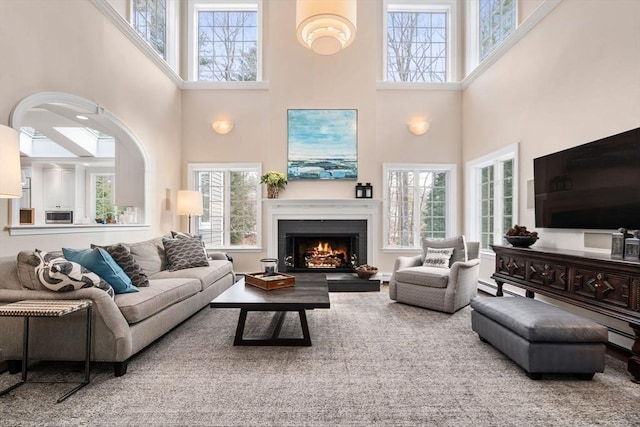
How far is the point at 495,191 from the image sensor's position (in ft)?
17.3

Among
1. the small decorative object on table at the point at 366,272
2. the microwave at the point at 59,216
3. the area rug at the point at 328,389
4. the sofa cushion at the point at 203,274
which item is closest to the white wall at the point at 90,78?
the sofa cushion at the point at 203,274

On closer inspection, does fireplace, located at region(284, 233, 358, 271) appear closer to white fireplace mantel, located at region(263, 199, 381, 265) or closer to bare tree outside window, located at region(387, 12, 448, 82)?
white fireplace mantel, located at region(263, 199, 381, 265)

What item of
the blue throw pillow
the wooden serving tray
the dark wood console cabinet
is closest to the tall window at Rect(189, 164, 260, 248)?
the wooden serving tray

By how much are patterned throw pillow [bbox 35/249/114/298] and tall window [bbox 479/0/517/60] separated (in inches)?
231

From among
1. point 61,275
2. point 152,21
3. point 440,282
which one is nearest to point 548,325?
point 440,282

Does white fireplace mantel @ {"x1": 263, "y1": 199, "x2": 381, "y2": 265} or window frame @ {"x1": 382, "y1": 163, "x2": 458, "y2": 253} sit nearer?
white fireplace mantel @ {"x1": 263, "y1": 199, "x2": 381, "y2": 265}

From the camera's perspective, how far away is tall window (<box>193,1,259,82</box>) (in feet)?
21.5

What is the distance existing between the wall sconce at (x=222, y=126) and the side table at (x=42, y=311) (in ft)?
14.7

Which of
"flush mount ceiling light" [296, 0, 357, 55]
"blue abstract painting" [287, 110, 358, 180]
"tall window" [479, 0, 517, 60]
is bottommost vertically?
"blue abstract painting" [287, 110, 358, 180]

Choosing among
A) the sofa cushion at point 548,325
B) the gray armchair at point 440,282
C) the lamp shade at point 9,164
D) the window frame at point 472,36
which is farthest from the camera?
the window frame at point 472,36

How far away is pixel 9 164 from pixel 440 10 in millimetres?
7021

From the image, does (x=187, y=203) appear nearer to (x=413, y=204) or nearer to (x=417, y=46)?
(x=413, y=204)

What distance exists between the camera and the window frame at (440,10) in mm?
6430

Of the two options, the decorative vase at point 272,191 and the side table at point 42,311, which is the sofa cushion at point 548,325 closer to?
the side table at point 42,311
